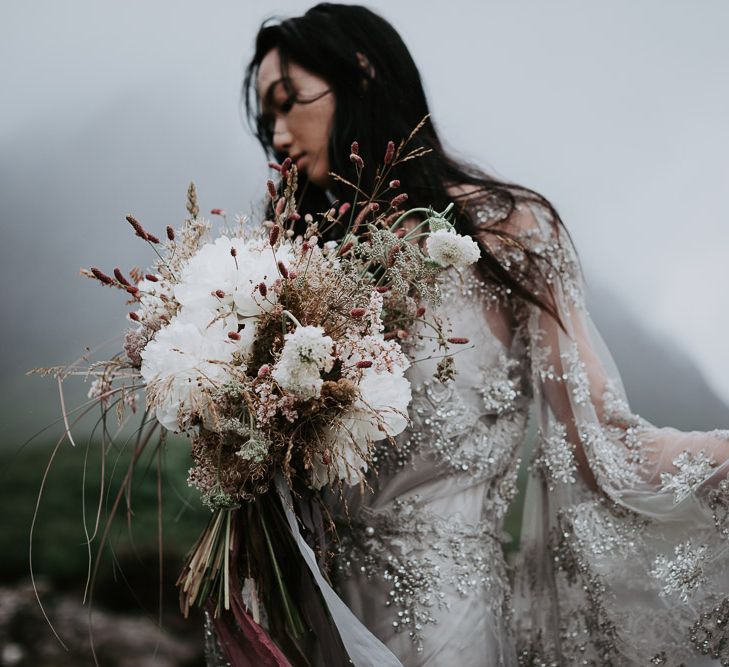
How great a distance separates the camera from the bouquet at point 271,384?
2.68 feet

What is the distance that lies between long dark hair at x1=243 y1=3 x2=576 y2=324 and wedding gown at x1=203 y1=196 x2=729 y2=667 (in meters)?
0.02

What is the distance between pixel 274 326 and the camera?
856 mm

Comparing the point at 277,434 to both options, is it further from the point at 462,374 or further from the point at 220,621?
the point at 462,374

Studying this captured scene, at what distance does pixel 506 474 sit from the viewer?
4.09ft

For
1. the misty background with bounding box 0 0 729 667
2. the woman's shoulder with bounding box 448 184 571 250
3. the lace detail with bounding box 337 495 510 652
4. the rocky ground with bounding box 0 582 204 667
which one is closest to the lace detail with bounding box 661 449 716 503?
the lace detail with bounding box 337 495 510 652

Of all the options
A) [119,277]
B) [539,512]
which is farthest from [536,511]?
[119,277]

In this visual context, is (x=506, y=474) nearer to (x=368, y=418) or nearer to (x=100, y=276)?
(x=368, y=418)

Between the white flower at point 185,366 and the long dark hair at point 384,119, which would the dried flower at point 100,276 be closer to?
the white flower at point 185,366

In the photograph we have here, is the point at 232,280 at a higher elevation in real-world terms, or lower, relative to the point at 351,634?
higher

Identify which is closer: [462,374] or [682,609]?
[682,609]

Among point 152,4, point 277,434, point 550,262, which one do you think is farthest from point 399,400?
point 152,4

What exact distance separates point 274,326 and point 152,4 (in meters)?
1.33

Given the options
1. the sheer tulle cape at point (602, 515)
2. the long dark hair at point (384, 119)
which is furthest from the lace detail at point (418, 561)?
the long dark hair at point (384, 119)

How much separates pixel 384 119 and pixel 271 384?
729 millimetres
